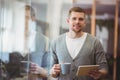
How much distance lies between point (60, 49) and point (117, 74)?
2306 millimetres

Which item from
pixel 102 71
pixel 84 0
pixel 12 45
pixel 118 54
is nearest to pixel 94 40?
pixel 102 71

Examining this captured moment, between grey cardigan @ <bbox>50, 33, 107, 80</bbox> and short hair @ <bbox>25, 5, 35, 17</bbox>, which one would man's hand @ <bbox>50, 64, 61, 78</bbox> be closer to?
grey cardigan @ <bbox>50, 33, 107, 80</bbox>

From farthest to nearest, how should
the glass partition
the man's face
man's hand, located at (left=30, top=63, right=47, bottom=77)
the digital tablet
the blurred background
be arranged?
the glass partition → the blurred background → man's hand, located at (left=30, top=63, right=47, bottom=77) → the man's face → the digital tablet

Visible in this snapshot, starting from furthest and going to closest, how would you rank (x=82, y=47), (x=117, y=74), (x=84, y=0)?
(x=117, y=74), (x=84, y=0), (x=82, y=47)

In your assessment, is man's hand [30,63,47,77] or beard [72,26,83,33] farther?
man's hand [30,63,47,77]

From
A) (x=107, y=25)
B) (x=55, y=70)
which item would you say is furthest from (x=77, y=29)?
(x=107, y=25)

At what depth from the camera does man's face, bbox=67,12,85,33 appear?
85.6 inches

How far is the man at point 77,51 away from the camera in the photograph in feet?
7.14

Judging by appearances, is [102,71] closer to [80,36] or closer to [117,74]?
[80,36]

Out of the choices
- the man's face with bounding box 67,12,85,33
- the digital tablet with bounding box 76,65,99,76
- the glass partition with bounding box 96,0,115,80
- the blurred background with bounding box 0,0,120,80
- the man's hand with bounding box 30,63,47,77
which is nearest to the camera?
the digital tablet with bounding box 76,65,99,76

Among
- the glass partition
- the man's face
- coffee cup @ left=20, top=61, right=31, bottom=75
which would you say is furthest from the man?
the glass partition

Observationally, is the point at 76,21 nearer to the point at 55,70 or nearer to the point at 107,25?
the point at 55,70

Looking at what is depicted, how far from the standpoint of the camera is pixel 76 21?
2176mm

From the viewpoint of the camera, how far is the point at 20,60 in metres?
2.42
